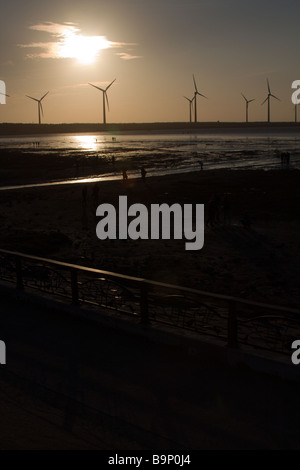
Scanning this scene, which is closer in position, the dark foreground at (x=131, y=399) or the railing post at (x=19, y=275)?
the dark foreground at (x=131, y=399)

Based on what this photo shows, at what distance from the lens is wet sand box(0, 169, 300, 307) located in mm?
15273

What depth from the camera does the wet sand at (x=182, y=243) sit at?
601 inches

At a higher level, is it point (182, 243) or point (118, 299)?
point (118, 299)

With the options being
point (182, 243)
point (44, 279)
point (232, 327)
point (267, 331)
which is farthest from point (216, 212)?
A: point (232, 327)

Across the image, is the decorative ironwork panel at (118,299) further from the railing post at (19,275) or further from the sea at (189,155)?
the sea at (189,155)

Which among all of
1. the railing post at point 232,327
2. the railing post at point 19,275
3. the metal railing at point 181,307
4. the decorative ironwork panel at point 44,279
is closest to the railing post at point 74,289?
the metal railing at point 181,307

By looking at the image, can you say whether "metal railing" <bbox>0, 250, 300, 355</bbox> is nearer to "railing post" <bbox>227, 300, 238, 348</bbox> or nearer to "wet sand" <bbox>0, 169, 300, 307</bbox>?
"railing post" <bbox>227, 300, 238, 348</bbox>

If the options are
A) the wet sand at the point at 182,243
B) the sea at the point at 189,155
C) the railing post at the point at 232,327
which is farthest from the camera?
the sea at the point at 189,155

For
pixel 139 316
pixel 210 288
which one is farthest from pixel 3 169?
pixel 139 316

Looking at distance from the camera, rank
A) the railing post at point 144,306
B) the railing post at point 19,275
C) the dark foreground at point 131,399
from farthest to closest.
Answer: the railing post at point 19,275, the railing post at point 144,306, the dark foreground at point 131,399

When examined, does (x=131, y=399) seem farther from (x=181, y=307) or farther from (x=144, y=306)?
(x=181, y=307)

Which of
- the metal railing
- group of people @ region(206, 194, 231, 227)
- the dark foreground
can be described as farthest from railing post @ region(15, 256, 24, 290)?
group of people @ region(206, 194, 231, 227)

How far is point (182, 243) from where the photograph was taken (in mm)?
19922
